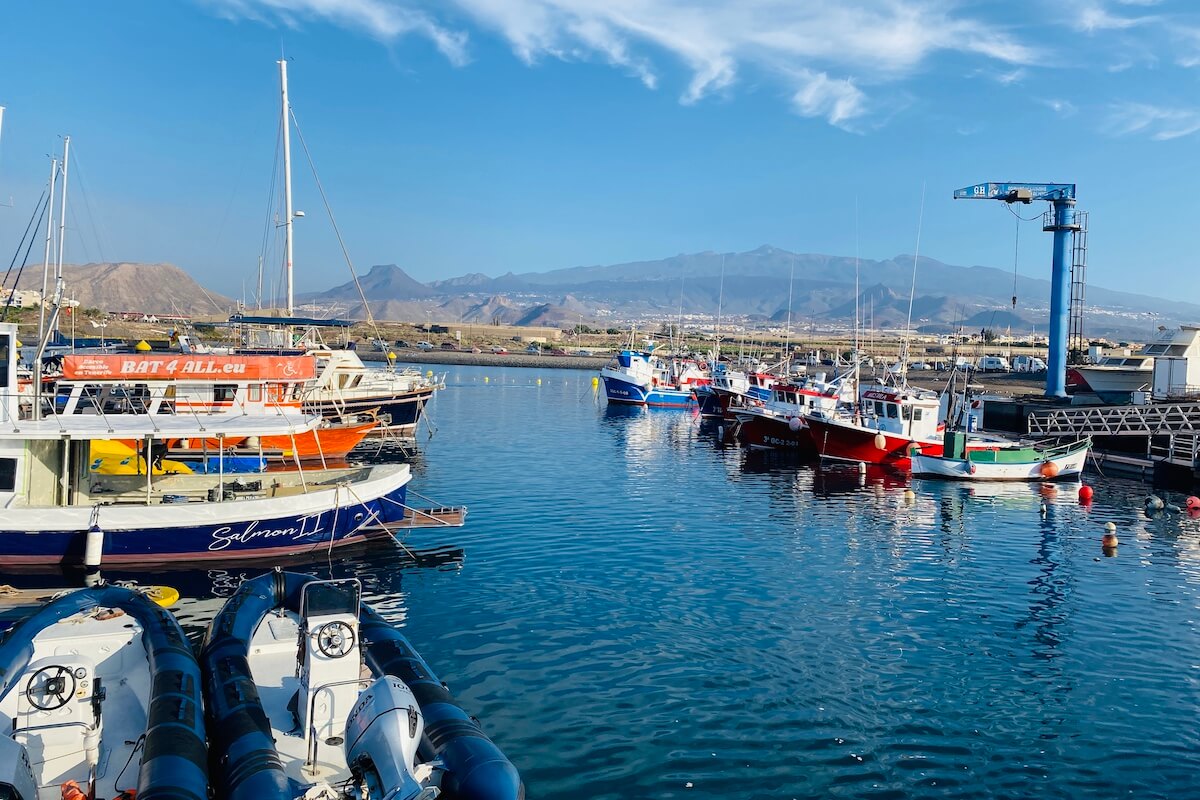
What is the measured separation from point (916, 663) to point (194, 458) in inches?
958

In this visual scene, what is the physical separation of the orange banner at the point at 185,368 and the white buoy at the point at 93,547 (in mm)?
10164

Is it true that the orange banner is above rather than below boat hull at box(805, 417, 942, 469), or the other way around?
above

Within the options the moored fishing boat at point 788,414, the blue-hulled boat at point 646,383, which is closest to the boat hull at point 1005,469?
the moored fishing boat at point 788,414

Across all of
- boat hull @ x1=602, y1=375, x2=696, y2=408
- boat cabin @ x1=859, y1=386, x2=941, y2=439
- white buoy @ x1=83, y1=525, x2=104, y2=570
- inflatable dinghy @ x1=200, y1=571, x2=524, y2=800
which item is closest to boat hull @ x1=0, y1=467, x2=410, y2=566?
white buoy @ x1=83, y1=525, x2=104, y2=570

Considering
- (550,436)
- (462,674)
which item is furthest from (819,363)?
(462,674)

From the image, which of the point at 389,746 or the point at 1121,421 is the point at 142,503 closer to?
the point at 389,746

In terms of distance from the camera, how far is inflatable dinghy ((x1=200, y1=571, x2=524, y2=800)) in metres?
9.36

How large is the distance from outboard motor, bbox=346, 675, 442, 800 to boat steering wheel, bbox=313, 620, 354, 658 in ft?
4.01

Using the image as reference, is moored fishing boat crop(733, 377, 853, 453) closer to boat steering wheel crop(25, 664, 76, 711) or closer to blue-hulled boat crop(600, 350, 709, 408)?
blue-hulled boat crop(600, 350, 709, 408)

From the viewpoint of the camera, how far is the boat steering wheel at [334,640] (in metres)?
11.0

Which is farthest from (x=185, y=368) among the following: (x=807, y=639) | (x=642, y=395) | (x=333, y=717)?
(x=642, y=395)

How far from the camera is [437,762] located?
9578mm

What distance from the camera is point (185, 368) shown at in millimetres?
31250

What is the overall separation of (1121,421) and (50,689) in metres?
49.1
